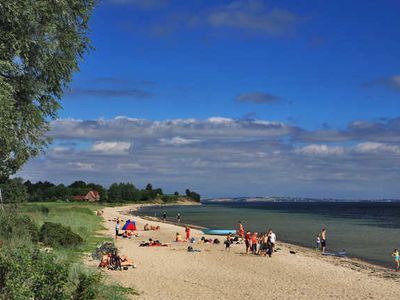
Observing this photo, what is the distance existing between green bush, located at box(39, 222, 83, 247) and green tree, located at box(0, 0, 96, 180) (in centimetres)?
1332

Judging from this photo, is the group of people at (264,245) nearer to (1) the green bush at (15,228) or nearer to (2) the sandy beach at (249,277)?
(2) the sandy beach at (249,277)

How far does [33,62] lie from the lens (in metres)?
12.9

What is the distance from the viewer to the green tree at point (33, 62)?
11406mm

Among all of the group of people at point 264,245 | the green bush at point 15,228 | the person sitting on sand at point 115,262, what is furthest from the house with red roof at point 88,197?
the person sitting on sand at point 115,262

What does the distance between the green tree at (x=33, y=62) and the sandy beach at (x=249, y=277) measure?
7652mm

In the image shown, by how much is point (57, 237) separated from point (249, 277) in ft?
40.8

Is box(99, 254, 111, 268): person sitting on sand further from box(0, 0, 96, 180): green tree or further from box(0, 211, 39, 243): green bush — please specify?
box(0, 0, 96, 180): green tree

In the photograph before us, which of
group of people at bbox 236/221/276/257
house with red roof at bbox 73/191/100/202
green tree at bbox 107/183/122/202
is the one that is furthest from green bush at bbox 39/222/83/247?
green tree at bbox 107/183/122/202

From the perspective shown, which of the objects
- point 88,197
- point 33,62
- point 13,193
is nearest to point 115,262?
point 33,62

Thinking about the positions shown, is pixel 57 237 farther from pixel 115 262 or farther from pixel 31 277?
pixel 31 277

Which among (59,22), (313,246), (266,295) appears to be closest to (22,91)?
(59,22)

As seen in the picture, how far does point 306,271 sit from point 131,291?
12.1 meters

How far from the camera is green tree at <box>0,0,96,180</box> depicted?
11406mm

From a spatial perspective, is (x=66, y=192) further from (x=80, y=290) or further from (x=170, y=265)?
(x=80, y=290)
